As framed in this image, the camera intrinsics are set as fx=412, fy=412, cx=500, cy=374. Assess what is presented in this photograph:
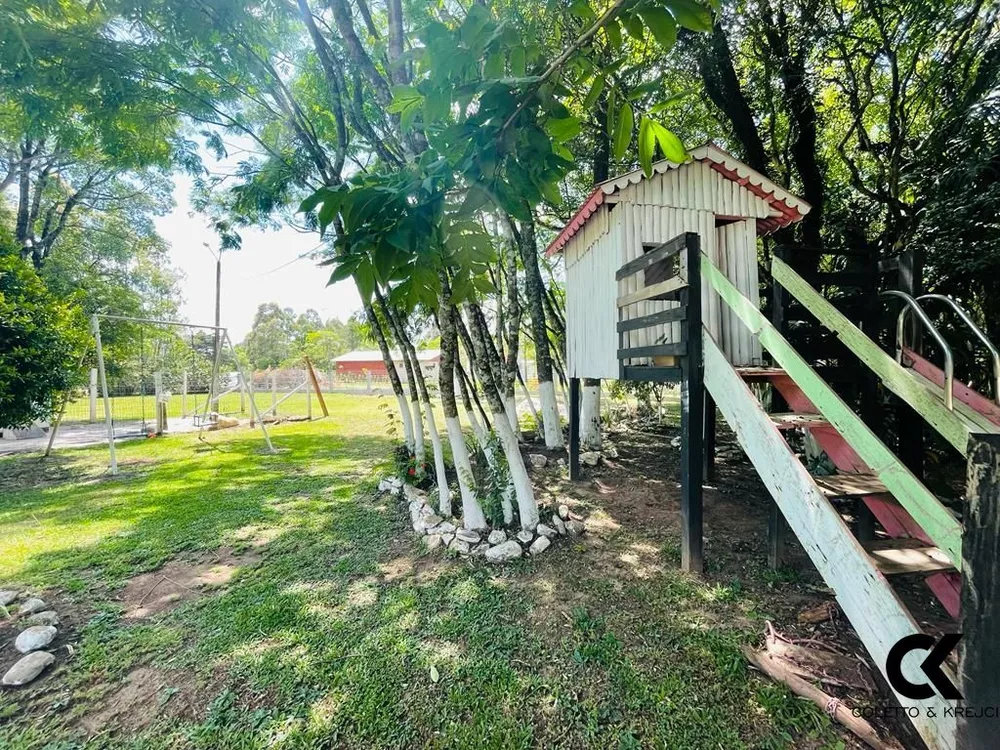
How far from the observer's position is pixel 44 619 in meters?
2.69

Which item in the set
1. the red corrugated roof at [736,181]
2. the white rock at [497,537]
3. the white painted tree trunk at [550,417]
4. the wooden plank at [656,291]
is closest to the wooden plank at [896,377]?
the wooden plank at [656,291]

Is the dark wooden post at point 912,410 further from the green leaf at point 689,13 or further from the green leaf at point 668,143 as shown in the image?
the green leaf at point 689,13

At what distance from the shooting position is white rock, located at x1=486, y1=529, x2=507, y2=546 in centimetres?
349

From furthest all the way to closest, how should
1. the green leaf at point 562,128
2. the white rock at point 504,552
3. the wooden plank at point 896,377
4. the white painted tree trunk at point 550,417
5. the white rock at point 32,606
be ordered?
1. the white painted tree trunk at point 550,417
2. the white rock at point 504,552
3. the white rock at point 32,606
4. the wooden plank at point 896,377
5. the green leaf at point 562,128

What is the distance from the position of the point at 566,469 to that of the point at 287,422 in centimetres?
1049

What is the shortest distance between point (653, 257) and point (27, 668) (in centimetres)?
472

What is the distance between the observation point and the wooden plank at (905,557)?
1.75 m

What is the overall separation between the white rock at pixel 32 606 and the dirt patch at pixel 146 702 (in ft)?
3.98

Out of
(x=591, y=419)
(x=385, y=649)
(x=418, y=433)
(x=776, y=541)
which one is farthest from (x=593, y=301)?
(x=385, y=649)

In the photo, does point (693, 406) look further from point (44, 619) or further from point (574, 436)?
point (44, 619)

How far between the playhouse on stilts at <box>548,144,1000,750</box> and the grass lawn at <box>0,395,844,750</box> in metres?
0.66

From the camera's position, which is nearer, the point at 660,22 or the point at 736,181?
the point at 660,22

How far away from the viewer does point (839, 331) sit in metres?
2.21

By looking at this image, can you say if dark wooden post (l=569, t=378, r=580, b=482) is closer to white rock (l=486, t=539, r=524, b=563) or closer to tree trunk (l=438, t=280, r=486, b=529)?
tree trunk (l=438, t=280, r=486, b=529)
